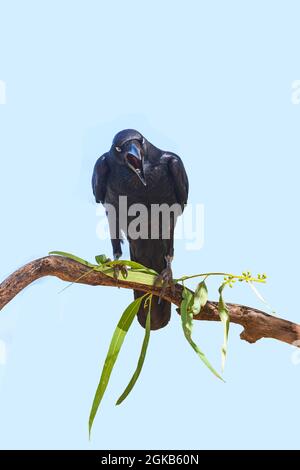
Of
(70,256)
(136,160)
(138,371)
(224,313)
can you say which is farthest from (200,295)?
(136,160)

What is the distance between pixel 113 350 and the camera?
9.82 feet

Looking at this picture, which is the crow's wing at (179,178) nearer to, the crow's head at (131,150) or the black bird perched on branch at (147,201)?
the black bird perched on branch at (147,201)

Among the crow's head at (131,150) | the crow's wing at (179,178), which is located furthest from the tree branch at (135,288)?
the crow's wing at (179,178)

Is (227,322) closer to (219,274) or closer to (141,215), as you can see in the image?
(219,274)

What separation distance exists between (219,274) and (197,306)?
182 millimetres

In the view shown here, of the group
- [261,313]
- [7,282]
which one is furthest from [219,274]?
[7,282]

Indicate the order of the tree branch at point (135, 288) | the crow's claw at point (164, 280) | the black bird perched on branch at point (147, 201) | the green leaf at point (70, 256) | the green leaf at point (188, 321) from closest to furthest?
the green leaf at point (188, 321) < the tree branch at point (135, 288) < the green leaf at point (70, 256) < the crow's claw at point (164, 280) < the black bird perched on branch at point (147, 201)

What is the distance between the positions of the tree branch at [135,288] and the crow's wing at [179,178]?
0.70 m

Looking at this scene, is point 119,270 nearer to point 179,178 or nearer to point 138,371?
point 138,371

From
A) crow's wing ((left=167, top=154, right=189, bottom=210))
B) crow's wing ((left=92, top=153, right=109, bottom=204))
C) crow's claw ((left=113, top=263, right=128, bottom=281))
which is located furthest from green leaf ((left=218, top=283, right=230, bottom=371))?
crow's wing ((left=92, top=153, right=109, bottom=204))

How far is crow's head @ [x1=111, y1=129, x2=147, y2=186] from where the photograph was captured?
333 cm

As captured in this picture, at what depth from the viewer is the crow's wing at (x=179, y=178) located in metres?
3.73

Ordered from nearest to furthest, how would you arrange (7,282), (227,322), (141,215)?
(7,282)
(227,322)
(141,215)

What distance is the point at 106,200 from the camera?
3852 mm
